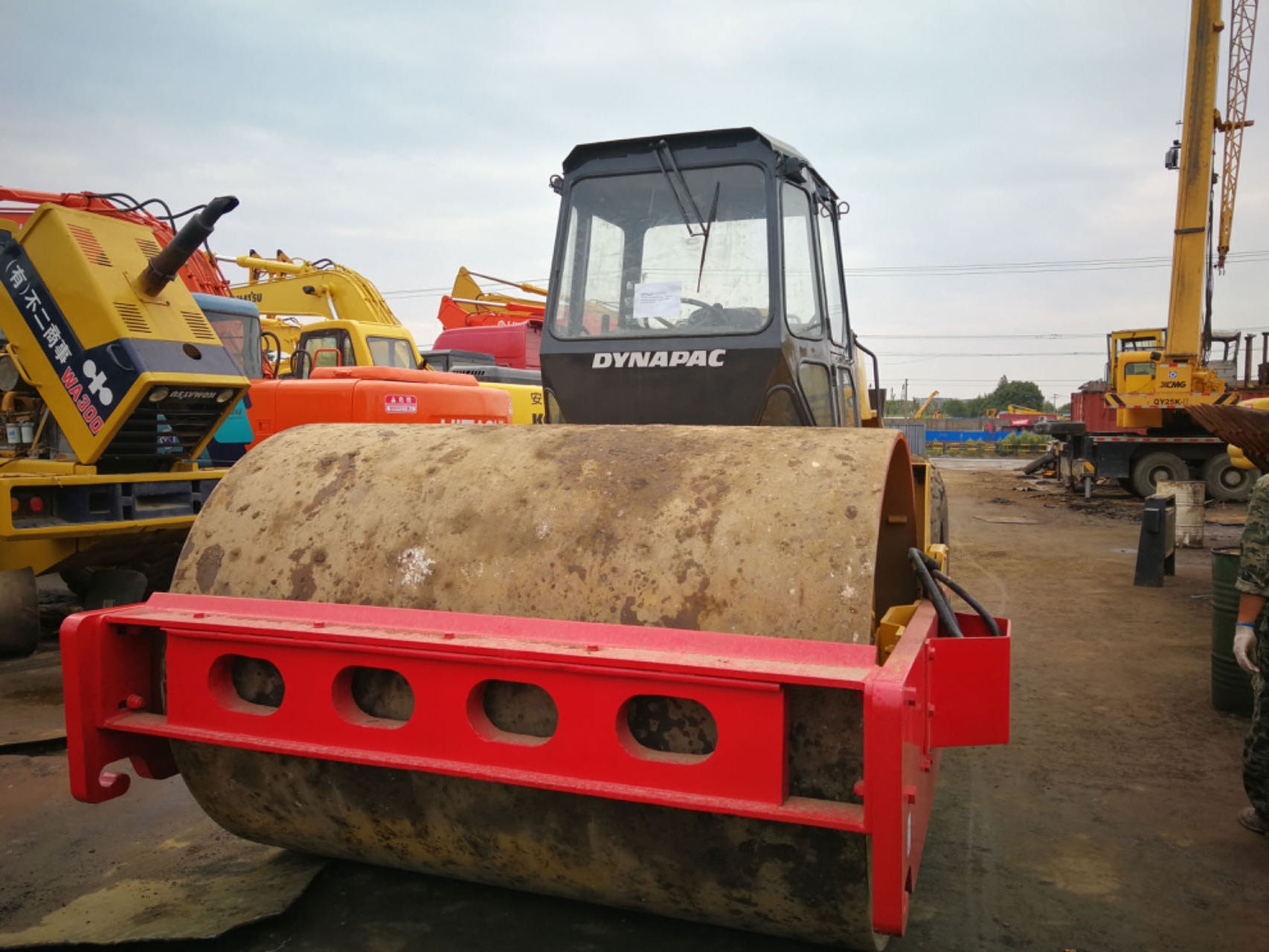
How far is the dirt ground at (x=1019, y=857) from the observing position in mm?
2668

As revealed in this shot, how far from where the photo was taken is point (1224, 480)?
1664cm

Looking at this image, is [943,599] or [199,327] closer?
[943,599]

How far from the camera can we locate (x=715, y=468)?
7.83 ft

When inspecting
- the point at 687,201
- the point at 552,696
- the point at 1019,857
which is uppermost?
the point at 687,201

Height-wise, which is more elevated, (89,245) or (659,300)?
(89,245)

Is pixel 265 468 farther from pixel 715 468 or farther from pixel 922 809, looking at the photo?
pixel 922 809

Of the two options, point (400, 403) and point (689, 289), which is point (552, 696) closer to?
point (689, 289)

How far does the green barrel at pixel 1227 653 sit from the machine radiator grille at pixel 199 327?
6241mm

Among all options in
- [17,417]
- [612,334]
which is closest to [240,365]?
[17,417]

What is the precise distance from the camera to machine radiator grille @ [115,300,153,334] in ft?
19.3

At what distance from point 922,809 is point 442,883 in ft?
4.86

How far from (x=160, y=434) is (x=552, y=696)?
531 cm

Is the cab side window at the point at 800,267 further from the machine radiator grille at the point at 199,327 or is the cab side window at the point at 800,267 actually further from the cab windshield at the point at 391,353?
the cab windshield at the point at 391,353

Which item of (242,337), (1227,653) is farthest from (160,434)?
(1227,653)
